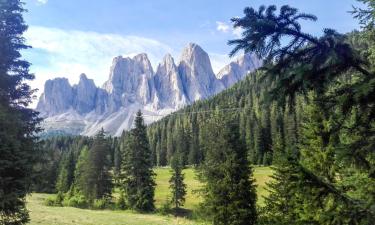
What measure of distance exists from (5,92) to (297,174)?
809 inches

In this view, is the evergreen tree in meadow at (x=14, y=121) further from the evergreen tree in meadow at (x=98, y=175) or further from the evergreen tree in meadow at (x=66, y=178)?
the evergreen tree in meadow at (x=66, y=178)

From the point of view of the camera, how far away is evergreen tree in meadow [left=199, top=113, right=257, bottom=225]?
103ft

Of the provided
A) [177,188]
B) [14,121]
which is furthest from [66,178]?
[14,121]

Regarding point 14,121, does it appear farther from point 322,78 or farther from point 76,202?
point 76,202

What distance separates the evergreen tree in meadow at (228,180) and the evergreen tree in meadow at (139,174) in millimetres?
29030

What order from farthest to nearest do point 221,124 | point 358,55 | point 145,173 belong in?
point 145,173, point 221,124, point 358,55

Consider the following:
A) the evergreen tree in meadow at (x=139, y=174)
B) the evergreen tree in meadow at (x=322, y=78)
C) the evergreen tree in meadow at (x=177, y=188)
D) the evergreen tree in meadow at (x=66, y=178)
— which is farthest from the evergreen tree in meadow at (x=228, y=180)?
the evergreen tree in meadow at (x=66, y=178)

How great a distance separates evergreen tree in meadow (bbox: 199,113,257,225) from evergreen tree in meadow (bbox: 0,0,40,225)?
568 inches

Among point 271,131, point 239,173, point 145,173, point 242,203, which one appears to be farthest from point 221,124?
point 271,131

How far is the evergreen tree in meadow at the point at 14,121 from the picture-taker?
2005 centimetres

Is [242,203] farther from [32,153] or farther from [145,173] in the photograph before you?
[145,173]

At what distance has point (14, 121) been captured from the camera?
2111cm

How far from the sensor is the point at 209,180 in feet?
108

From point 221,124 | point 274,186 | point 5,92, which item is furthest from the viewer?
point 221,124
